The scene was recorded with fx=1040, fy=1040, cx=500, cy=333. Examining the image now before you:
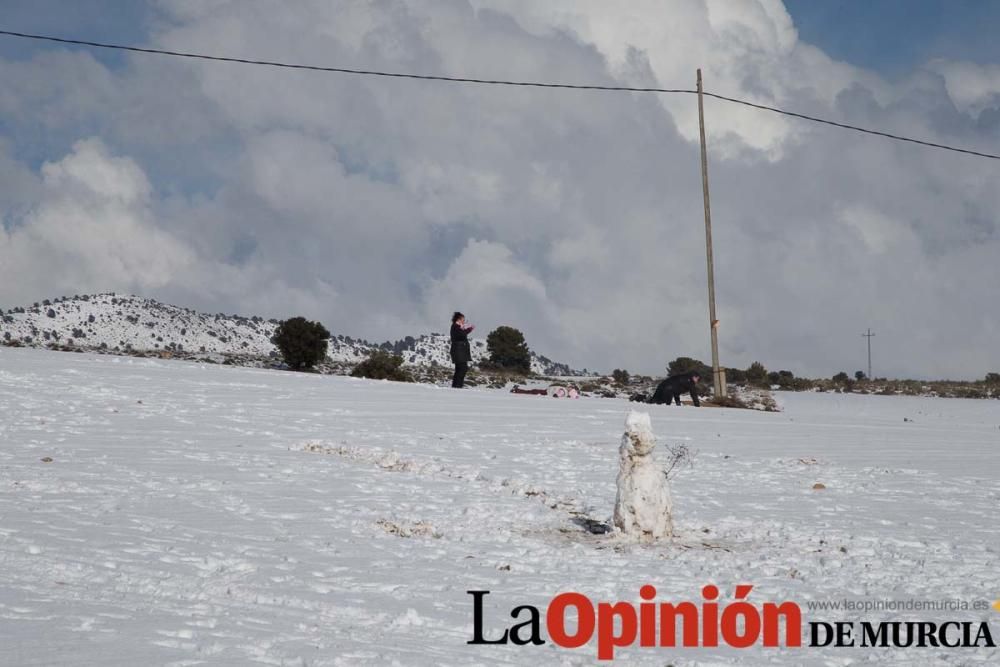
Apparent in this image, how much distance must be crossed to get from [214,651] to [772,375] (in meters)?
52.7

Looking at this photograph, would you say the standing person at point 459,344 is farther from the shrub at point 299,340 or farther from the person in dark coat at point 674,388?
the shrub at point 299,340

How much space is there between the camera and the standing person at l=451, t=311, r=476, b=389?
984 inches

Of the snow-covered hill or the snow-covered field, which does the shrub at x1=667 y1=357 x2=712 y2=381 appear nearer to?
the snow-covered hill

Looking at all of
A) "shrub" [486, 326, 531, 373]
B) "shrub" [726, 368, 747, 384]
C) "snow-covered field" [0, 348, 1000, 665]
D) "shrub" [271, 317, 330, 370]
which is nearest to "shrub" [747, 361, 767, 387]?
"shrub" [726, 368, 747, 384]

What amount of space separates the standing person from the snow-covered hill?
48212 mm

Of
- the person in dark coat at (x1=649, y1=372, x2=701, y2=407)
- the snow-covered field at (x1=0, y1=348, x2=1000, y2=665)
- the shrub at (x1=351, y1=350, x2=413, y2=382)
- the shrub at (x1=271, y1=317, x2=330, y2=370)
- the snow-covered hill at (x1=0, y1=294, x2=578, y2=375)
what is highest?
the snow-covered hill at (x1=0, y1=294, x2=578, y2=375)

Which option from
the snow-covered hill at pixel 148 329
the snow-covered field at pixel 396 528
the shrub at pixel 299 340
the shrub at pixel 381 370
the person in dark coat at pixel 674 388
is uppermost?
the snow-covered hill at pixel 148 329

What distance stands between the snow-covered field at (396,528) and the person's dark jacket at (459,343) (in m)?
5.54

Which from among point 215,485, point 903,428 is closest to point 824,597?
point 215,485

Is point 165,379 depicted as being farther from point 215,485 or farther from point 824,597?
point 824,597

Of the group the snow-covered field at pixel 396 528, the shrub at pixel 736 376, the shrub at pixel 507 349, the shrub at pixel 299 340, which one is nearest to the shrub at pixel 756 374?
the shrub at pixel 736 376

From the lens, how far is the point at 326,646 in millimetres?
5789

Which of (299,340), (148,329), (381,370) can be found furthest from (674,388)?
(148,329)

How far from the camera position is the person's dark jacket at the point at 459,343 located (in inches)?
986
